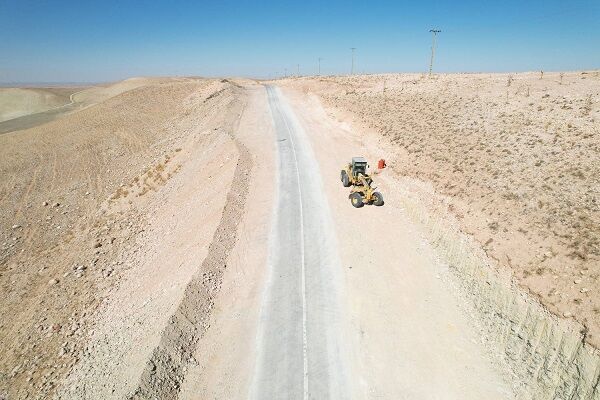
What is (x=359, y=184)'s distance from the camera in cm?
2158

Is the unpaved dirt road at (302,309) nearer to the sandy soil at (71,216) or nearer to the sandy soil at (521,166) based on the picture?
the sandy soil at (71,216)

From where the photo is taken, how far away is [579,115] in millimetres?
25875

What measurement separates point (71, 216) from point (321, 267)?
22.5 metres

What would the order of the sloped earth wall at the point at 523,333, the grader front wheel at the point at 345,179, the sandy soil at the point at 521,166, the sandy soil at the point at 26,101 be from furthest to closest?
the sandy soil at the point at 26,101
the grader front wheel at the point at 345,179
the sandy soil at the point at 521,166
the sloped earth wall at the point at 523,333

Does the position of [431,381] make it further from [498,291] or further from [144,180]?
[144,180]

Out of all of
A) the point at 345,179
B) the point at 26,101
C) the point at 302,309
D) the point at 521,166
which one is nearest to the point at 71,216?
the point at 345,179

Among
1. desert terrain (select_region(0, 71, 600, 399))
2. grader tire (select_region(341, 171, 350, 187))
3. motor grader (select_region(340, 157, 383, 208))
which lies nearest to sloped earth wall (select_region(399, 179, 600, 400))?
desert terrain (select_region(0, 71, 600, 399))

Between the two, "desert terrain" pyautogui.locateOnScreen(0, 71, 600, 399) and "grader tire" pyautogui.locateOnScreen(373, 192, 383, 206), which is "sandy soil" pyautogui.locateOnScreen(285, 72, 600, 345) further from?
"grader tire" pyautogui.locateOnScreen(373, 192, 383, 206)

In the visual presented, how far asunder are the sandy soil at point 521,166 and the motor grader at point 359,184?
14.6 feet

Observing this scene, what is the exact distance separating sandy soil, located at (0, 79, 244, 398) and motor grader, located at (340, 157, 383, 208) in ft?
43.9

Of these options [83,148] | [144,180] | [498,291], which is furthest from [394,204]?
[83,148]

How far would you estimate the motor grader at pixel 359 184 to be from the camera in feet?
65.3

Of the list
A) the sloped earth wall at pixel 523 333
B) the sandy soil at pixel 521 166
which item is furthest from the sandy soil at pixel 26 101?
the sloped earth wall at pixel 523 333

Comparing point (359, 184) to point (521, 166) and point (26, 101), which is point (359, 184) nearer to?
point (521, 166)
